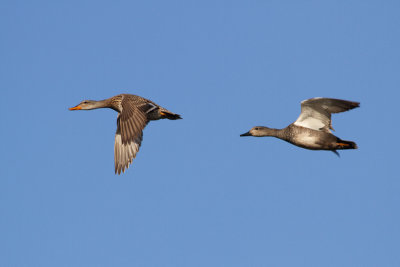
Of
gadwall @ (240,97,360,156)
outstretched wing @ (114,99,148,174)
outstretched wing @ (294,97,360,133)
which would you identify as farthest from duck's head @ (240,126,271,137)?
outstretched wing @ (114,99,148,174)

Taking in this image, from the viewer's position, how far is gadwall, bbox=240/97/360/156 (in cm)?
1617

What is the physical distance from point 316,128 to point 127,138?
5212 millimetres

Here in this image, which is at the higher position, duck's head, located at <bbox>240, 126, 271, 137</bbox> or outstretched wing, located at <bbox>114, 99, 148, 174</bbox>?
duck's head, located at <bbox>240, 126, 271, 137</bbox>

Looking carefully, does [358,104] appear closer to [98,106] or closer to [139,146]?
[139,146]

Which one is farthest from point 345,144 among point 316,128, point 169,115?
point 169,115

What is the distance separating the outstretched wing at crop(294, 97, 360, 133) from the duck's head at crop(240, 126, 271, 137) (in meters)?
1.22

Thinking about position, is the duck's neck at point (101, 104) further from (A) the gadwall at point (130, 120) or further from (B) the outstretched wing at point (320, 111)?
(B) the outstretched wing at point (320, 111)

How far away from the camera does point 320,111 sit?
Result: 16484mm

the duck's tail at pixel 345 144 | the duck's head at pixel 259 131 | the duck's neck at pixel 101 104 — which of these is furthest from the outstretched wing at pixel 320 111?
the duck's neck at pixel 101 104

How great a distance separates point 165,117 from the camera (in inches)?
686

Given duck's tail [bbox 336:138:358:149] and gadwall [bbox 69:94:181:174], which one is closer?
gadwall [bbox 69:94:181:174]

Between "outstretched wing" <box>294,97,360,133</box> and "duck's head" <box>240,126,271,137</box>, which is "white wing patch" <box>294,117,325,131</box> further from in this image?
"duck's head" <box>240,126,271,137</box>

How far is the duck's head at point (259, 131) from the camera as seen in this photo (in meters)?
18.1

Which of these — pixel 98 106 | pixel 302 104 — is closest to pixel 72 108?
pixel 98 106
